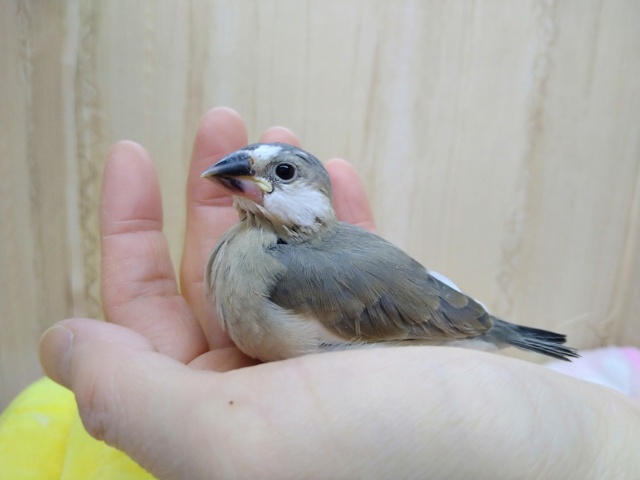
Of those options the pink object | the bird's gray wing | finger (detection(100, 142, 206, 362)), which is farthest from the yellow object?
the pink object

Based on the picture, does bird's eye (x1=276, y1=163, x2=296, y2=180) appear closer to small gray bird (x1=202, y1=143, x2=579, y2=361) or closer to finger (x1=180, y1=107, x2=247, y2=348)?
small gray bird (x1=202, y1=143, x2=579, y2=361)

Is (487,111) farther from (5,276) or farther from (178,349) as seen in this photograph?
(5,276)

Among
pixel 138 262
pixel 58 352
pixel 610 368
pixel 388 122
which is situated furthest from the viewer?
pixel 610 368

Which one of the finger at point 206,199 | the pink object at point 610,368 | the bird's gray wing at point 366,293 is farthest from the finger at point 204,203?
the pink object at point 610,368

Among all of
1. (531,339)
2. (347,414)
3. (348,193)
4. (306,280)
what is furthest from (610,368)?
(347,414)

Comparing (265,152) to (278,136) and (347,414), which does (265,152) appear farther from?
(347,414)

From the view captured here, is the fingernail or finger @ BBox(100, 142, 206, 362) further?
finger @ BBox(100, 142, 206, 362)
